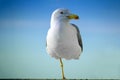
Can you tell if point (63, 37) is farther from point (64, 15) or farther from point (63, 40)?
point (64, 15)

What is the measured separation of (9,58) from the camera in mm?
3217

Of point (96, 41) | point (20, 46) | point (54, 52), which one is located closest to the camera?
point (54, 52)

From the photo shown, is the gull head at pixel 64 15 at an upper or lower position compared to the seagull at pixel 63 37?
upper

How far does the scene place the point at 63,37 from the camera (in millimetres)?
2717

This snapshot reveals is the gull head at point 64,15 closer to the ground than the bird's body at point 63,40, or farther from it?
farther from it

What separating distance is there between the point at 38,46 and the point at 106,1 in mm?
702

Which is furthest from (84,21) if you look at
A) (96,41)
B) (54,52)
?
(54,52)

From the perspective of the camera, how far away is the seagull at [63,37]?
272 cm

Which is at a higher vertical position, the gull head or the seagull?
the gull head

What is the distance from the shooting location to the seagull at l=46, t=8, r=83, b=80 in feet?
8.93

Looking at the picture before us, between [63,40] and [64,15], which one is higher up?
[64,15]

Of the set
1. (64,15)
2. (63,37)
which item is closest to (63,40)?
(63,37)

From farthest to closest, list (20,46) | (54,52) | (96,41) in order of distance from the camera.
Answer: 1. (20,46)
2. (96,41)
3. (54,52)

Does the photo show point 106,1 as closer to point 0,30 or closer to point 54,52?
point 54,52
